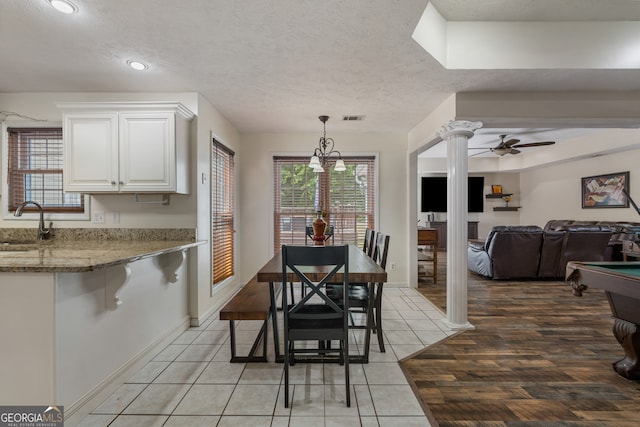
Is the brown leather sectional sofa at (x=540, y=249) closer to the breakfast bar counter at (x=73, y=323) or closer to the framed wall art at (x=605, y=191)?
the framed wall art at (x=605, y=191)

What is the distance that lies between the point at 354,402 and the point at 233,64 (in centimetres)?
270

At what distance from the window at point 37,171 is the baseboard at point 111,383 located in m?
1.68

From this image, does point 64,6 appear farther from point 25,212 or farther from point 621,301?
point 621,301

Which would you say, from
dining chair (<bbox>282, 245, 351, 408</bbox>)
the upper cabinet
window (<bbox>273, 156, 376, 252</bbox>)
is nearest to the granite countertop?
the upper cabinet

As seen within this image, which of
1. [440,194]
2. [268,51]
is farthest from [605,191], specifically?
[268,51]

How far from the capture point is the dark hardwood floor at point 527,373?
1770mm

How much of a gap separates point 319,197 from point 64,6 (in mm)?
3552

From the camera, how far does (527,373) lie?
7.30 feet

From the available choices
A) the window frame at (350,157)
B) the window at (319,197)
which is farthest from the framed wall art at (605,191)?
the window at (319,197)

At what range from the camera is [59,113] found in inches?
122

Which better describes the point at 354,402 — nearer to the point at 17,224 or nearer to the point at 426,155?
the point at 17,224

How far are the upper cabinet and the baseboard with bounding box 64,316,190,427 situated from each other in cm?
136

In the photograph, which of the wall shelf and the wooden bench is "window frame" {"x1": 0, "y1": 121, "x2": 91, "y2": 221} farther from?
the wall shelf

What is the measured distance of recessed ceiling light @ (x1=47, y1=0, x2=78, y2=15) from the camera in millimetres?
1761
